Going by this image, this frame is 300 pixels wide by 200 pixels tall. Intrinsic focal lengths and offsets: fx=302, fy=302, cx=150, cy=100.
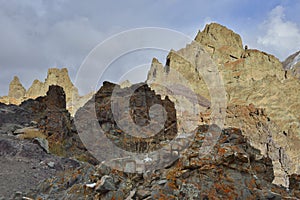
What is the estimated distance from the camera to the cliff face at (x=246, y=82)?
73.8 m

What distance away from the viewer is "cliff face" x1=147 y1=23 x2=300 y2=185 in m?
73.8

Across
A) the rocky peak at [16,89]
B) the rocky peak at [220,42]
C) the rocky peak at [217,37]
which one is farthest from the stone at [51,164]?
the rocky peak at [16,89]

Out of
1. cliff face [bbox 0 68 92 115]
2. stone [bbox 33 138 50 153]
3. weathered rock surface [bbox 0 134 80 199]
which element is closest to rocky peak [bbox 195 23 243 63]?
cliff face [bbox 0 68 92 115]

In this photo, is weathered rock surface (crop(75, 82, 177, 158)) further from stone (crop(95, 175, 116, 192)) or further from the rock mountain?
stone (crop(95, 175, 116, 192))

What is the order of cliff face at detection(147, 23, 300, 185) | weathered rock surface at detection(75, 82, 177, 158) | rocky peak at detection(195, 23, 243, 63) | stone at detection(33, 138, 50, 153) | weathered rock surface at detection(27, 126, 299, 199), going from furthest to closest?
rocky peak at detection(195, 23, 243, 63)
cliff face at detection(147, 23, 300, 185)
weathered rock surface at detection(75, 82, 177, 158)
stone at detection(33, 138, 50, 153)
weathered rock surface at detection(27, 126, 299, 199)

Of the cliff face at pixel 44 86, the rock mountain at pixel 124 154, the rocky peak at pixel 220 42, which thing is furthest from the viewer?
the cliff face at pixel 44 86

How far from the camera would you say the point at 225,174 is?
7.32 m

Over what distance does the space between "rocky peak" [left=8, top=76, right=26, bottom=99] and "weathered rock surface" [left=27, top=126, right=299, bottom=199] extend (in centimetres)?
16252

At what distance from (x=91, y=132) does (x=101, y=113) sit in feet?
5.73

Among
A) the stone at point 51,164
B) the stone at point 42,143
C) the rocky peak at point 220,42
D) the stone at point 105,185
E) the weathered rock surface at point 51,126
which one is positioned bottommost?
the stone at point 105,185

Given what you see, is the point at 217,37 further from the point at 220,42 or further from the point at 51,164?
the point at 51,164

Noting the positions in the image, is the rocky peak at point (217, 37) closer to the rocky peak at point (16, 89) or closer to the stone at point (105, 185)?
the rocky peak at point (16, 89)

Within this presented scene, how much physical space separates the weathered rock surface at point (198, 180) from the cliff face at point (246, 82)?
185 feet

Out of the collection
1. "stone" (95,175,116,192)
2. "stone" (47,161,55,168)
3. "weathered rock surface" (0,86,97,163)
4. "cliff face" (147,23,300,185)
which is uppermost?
Result: "cliff face" (147,23,300,185)
